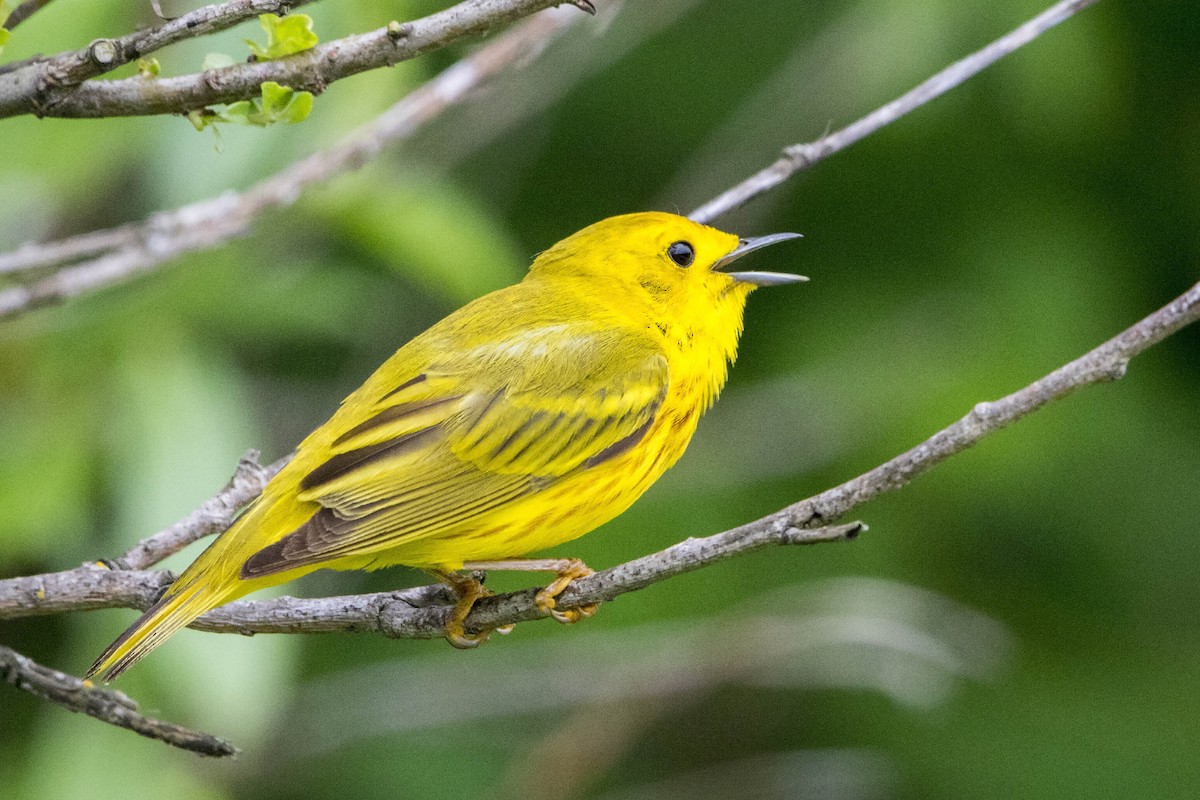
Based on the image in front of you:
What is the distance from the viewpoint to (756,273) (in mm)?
3621

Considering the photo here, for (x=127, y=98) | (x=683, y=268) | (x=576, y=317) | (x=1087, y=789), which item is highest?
(x=683, y=268)

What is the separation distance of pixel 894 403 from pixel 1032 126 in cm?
116

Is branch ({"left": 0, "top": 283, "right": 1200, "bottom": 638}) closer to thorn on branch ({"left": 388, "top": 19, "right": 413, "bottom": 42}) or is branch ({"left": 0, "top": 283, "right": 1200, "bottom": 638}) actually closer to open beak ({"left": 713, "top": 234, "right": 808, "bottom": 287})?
thorn on branch ({"left": 388, "top": 19, "right": 413, "bottom": 42})

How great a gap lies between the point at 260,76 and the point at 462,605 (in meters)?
1.31

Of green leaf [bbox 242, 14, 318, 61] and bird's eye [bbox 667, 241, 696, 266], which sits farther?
bird's eye [bbox 667, 241, 696, 266]

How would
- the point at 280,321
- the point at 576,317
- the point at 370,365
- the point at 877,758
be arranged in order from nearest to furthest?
the point at 576,317 → the point at 280,321 → the point at 877,758 → the point at 370,365

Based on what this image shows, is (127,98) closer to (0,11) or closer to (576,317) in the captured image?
(0,11)

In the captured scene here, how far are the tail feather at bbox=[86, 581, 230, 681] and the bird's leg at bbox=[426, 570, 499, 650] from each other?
19.3 inches

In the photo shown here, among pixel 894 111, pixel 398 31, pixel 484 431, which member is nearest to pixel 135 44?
pixel 398 31

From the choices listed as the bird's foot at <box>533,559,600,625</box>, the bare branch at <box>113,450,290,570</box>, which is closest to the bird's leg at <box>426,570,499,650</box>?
the bird's foot at <box>533,559,600,625</box>

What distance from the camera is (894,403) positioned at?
4633 millimetres

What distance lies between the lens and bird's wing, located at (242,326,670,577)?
A: 295cm

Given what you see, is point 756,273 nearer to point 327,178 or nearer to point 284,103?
point 327,178

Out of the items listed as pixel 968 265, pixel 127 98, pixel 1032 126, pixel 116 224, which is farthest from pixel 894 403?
pixel 127 98
